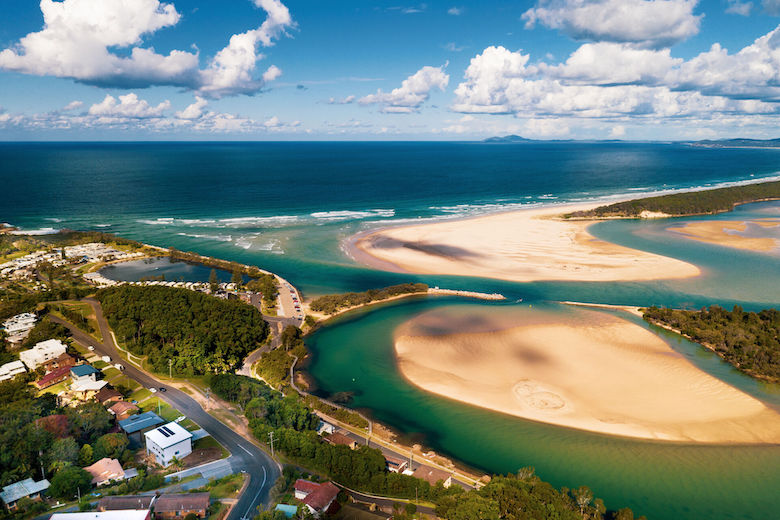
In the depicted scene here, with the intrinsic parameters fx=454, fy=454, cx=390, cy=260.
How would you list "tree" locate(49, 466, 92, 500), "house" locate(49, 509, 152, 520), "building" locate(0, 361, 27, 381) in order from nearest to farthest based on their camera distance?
1. "house" locate(49, 509, 152, 520)
2. "tree" locate(49, 466, 92, 500)
3. "building" locate(0, 361, 27, 381)

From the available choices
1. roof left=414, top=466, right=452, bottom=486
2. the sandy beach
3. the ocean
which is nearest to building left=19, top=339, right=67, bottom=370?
the ocean

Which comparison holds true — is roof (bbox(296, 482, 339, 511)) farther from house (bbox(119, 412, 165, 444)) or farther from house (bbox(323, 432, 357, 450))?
house (bbox(119, 412, 165, 444))

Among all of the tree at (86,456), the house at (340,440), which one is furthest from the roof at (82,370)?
the house at (340,440)

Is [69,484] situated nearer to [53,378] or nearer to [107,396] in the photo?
[107,396]

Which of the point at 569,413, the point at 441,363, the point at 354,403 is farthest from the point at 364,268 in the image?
the point at 569,413

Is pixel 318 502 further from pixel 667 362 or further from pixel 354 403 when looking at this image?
pixel 667 362

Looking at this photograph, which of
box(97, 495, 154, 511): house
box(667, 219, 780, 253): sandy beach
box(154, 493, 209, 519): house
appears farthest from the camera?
box(667, 219, 780, 253): sandy beach
